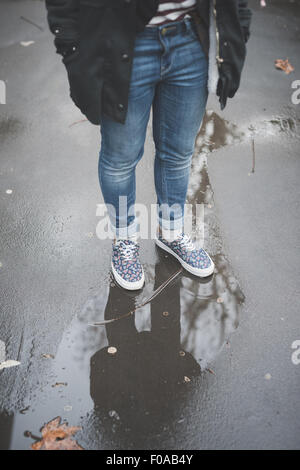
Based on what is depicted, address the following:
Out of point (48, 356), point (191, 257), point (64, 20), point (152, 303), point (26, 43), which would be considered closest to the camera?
point (64, 20)

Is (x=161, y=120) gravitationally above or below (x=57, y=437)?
above

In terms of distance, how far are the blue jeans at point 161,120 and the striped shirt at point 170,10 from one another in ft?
0.07

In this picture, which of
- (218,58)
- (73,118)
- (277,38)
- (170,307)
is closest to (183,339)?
(170,307)

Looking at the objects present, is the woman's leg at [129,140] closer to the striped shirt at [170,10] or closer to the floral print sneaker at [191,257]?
the striped shirt at [170,10]

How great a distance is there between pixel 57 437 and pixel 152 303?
83 cm

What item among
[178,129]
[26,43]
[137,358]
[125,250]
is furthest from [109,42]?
[26,43]

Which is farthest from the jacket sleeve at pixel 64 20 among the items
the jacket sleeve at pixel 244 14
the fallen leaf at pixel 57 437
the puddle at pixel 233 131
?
the puddle at pixel 233 131

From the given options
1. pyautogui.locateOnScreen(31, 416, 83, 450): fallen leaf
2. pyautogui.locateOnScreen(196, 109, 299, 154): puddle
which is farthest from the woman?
pyautogui.locateOnScreen(196, 109, 299, 154): puddle

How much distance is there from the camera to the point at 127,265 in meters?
2.23

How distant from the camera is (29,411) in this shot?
1.75m

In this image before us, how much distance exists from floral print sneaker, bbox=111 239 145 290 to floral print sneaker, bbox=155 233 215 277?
0.83ft

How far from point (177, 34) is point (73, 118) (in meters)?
2.13

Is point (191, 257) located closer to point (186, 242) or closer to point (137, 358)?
point (186, 242)

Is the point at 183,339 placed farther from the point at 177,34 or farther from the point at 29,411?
the point at 177,34
